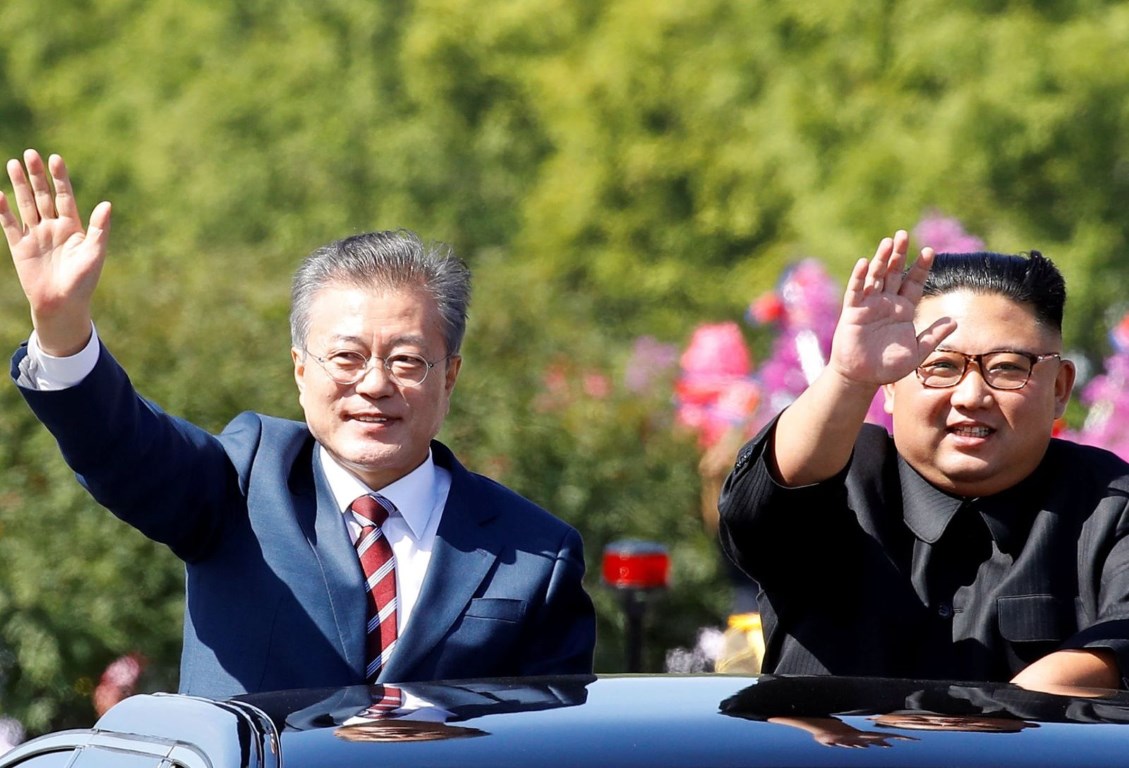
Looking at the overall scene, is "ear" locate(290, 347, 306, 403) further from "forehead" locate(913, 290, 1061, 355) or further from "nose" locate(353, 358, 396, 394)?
"forehead" locate(913, 290, 1061, 355)

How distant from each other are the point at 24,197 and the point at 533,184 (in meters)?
16.5

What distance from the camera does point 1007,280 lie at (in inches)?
133

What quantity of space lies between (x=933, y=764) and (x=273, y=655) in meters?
1.56

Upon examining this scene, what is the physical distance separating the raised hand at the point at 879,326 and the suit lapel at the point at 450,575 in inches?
32.2

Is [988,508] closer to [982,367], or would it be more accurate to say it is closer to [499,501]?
[982,367]

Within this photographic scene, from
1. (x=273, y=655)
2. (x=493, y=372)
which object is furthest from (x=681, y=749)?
(x=493, y=372)

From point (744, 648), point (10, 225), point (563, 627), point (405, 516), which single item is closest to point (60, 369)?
point (10, 225)

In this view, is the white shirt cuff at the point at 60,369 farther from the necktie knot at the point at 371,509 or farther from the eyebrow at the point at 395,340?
the necktie knot at the point at 371,509

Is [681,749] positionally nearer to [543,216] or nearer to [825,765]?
[825,765]

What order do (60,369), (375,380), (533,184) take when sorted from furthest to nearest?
1. (533,184)
2. (375,380)
3. (60,369)

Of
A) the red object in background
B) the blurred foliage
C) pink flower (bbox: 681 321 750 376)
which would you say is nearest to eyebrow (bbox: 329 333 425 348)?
the red object in background

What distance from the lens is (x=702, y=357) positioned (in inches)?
366

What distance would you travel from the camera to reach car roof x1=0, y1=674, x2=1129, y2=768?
82.4 inches

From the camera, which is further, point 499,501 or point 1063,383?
point 499,501
